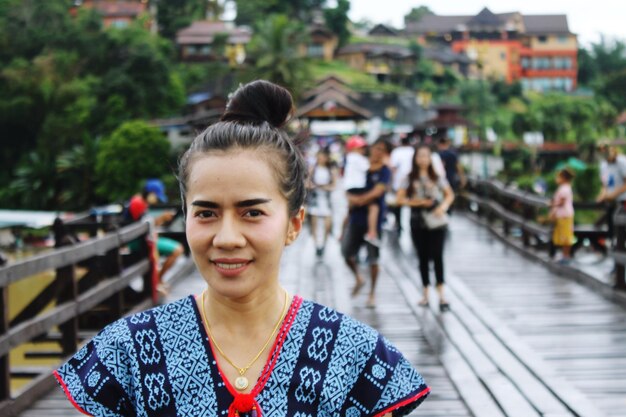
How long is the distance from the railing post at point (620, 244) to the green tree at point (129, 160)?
2749 cm

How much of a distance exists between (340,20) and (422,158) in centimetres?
9412

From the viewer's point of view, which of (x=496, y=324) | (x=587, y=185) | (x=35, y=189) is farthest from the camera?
(x=35, y=189)

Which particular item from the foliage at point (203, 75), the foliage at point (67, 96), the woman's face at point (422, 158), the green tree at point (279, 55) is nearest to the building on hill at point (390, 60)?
the foliage at point (203, 75)

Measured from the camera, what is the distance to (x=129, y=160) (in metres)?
35.8

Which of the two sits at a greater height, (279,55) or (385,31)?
(385,31)

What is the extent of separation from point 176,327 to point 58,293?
170 inches

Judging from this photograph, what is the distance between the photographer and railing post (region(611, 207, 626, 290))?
8070 millimetres

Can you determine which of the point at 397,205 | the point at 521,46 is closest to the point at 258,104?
the point at 397,205

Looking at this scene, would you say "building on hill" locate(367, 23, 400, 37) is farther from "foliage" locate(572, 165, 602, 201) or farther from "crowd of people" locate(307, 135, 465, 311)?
"crowd of people" locate(307, 135, 465, 311)

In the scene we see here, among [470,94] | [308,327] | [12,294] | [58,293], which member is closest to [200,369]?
[308,327]

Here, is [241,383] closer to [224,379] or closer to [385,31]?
[224,379]

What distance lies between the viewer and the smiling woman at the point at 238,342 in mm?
1973

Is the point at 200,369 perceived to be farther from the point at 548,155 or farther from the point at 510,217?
the point at 548,155

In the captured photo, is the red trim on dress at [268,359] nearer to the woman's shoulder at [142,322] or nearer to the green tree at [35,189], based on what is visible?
the woman's shoulder at [142,322]
